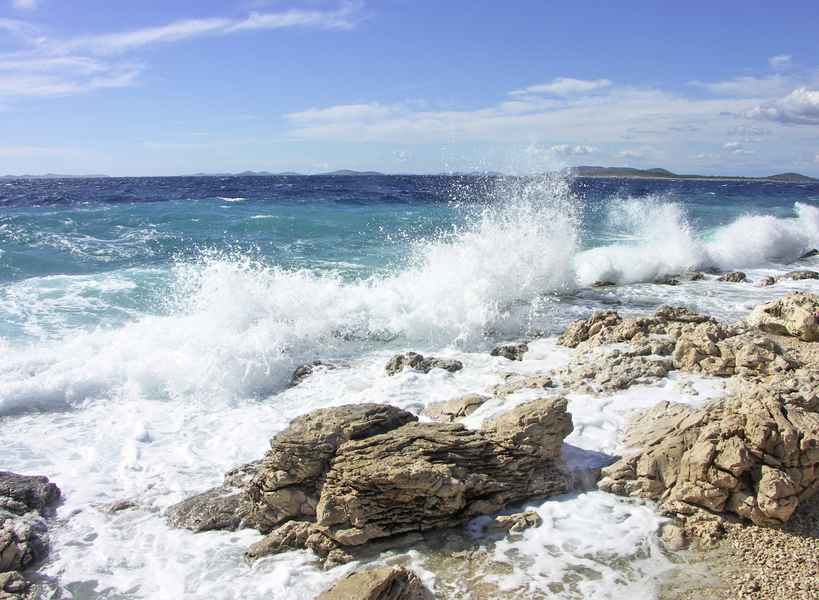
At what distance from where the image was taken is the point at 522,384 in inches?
296

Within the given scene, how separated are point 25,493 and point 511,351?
6215mm

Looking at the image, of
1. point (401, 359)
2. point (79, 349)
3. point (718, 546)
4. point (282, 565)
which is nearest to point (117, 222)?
point (79, 349)

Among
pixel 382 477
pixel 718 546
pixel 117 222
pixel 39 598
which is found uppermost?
pixel 117 222

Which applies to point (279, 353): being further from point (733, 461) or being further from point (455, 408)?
point (733, 461)

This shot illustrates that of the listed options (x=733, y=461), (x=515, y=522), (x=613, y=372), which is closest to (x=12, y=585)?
(x=515, y=522)

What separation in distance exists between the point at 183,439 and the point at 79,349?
12.2ft

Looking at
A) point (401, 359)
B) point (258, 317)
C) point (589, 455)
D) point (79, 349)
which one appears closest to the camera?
point (589, 455)

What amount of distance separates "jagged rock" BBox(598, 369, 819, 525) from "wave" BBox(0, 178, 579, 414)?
15.8ft

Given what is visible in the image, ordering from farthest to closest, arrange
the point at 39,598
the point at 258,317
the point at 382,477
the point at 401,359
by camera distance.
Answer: the point at 258,317, the point at 401,359, the point at 382,477, the point at 39,598

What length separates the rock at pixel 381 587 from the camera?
13.0 feet

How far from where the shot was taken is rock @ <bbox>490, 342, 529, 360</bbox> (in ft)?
29.6

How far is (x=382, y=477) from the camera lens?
16.2ft

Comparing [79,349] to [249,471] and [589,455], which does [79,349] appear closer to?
[249,471]

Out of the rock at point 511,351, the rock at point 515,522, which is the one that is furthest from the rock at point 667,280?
the rock at point 515,522
